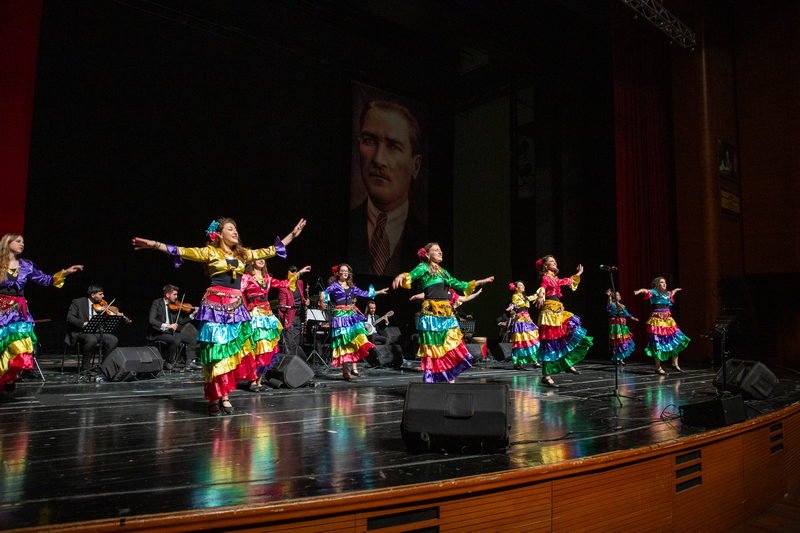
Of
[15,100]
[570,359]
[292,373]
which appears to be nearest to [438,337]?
[292,373]

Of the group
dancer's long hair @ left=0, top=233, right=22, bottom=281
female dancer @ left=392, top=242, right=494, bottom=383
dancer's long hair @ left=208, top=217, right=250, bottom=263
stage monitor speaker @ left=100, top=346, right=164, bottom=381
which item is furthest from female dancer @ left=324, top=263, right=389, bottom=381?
dancer's long hair @ left=0, top=233, right=22, bottom=281

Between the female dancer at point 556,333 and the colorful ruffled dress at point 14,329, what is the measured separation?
5.76 metres

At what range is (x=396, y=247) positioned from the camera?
1230 cm

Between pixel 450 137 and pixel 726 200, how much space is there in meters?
6.98

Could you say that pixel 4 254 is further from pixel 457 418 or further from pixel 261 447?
pixel 457 418

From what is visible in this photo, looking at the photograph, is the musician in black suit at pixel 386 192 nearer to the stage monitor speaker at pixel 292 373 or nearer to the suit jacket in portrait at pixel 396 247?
the suit jacket in portrait at pixel 396 247

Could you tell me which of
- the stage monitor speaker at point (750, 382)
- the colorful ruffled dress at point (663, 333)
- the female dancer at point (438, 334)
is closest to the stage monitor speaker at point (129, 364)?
the female dancer at point (438, 334)

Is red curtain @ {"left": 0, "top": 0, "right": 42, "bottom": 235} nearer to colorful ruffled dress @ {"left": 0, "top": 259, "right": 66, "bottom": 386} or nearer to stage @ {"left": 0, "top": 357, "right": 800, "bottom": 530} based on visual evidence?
colorful ruffled dress @ {"left": 0, "top": 259, "right": 66, "bottom": 386}

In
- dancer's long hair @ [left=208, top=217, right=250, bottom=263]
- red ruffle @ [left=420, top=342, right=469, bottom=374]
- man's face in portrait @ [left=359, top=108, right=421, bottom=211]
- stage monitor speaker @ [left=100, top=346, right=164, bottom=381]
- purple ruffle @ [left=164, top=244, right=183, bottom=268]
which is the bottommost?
stage monitor speaker @ [left=100, top=346, right=164, bottom=381]

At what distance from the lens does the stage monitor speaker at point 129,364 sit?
657 centimetres

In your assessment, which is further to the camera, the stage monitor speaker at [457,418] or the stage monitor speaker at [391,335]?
the stage monitor speaker at [391,335]

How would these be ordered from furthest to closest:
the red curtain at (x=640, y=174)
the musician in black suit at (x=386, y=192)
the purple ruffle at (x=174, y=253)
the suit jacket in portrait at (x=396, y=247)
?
the musician in black suit at (x=386, y=192), the suit jacket in portrait at (x=396, y=247), the red curtain at (x=640, y=174), the purple ruffle at (x=174, y=253)

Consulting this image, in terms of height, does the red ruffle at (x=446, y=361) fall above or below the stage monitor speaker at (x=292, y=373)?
above

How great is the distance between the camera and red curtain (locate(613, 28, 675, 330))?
11.0 m
